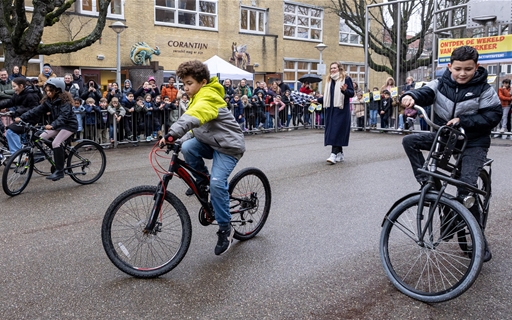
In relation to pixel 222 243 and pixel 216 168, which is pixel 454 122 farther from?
pixel 222 243

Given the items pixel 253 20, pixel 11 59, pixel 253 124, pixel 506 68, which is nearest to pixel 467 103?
pixel 506 68

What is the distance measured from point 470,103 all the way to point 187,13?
80.7 ft

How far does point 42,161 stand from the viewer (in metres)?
8.34

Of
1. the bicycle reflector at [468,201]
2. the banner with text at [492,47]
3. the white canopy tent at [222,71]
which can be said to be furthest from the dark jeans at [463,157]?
the white canopy tent at [222,71]

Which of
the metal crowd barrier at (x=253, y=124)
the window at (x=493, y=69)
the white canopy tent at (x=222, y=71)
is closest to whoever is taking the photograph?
the metal crowd barrier at (x=253, y=124)

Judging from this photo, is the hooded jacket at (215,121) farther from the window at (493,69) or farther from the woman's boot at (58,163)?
the window at (493,69)

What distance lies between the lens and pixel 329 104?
34.5 ft

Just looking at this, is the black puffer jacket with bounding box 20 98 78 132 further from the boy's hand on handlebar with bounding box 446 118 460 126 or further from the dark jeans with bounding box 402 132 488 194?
the boy's hand on handlebar with bounding box 446 118 460 126

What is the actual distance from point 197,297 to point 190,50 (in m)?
24.4

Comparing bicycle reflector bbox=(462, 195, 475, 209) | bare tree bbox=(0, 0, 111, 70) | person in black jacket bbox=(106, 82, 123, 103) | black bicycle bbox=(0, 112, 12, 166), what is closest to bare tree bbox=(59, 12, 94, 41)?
bare tree bbox=(0, 0, 111, 70)

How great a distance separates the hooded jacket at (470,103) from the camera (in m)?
4.39

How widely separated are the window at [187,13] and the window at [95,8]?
205 centimetres

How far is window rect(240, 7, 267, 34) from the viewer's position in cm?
3034

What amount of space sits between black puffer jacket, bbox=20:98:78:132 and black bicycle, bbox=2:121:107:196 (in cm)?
17
